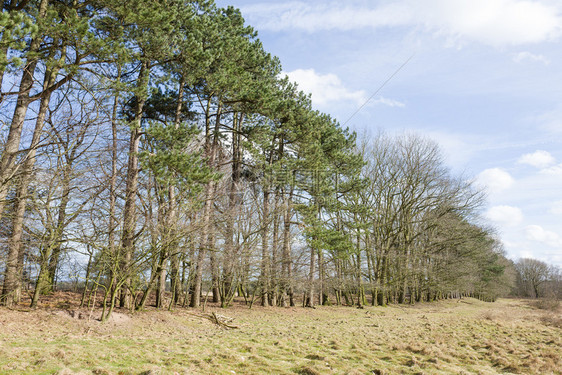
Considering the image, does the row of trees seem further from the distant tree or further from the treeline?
the treeline

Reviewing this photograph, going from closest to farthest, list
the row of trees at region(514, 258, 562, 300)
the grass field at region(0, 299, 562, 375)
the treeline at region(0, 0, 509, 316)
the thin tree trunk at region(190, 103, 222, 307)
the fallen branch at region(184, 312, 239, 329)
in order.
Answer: the grass field at region(0, 299, 562, 375) < the treeline at region(0, 0, 509, 316) < the fallen branch at region(184, 312, 239, 329) < the thin tree trunk at region(190, 103, 222, 307) < the row of trees at region(514, 258, 562, 300)

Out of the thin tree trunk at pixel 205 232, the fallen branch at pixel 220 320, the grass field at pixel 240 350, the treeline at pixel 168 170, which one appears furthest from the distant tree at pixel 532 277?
the fallen branch at pixel 220 320

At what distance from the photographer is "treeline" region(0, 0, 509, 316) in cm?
903

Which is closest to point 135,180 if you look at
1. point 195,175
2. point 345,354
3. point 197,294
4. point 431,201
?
point 195,175

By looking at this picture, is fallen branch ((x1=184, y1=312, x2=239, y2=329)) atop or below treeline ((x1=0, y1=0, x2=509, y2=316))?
below

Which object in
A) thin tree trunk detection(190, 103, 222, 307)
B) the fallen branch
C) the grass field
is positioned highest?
thin tree trunk detection(190, 103, 222, 307)

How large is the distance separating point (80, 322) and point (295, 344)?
18.6 ft

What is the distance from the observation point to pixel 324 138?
64.7ft

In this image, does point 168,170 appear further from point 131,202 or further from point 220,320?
point 220,320

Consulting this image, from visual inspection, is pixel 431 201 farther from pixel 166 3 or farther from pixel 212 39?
pixel 166 3

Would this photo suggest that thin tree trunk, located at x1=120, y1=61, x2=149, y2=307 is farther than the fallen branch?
No

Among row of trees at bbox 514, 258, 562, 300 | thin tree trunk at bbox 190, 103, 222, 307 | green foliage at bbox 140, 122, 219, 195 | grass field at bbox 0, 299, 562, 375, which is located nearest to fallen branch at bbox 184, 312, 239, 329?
grass field at bbox 0, 299, 562, 375

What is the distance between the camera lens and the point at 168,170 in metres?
10.2

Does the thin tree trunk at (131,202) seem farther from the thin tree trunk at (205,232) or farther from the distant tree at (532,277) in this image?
the distant tree at (532,277)
